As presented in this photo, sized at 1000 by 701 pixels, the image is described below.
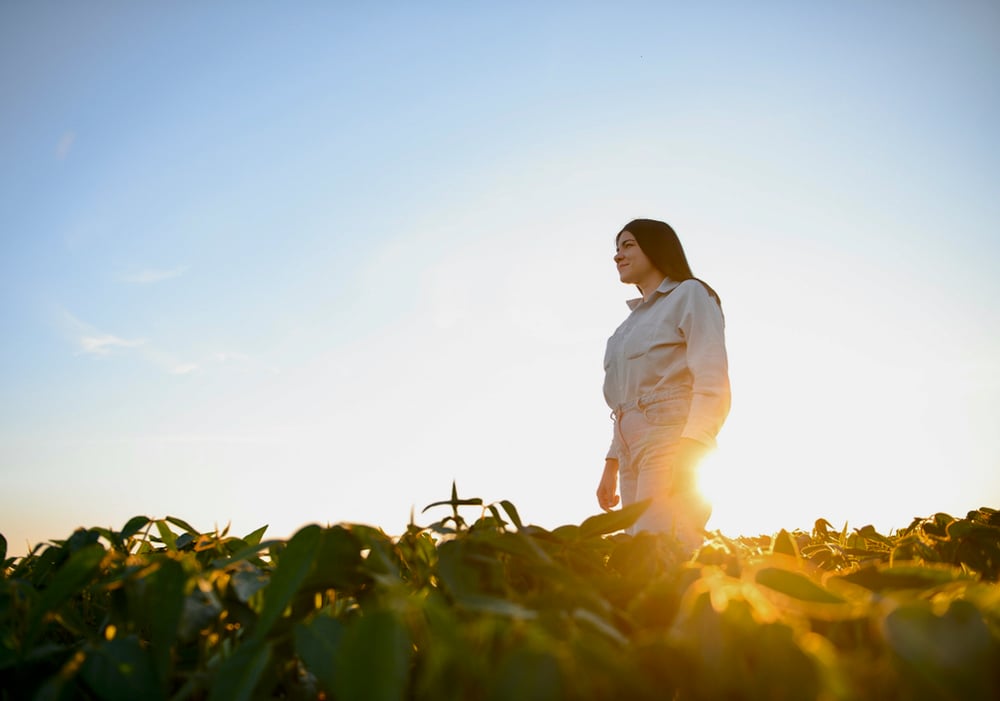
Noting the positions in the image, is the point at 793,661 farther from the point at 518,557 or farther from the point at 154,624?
the point at 154,624

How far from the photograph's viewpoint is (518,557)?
748 millimetres

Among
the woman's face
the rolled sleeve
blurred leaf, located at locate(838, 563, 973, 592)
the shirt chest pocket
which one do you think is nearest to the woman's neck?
the woman's face

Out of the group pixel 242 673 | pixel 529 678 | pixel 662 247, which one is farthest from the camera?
pixel 662 247

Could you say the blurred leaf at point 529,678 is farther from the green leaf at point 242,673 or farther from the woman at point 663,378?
the woman at point 663,378

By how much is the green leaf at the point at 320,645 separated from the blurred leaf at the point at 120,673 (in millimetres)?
131

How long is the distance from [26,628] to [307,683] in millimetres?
272

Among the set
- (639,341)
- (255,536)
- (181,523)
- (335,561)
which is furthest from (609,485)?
(335,561)

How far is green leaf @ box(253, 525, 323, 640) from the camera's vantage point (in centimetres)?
63

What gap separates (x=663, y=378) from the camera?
3.51m

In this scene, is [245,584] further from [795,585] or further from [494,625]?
[795,585]

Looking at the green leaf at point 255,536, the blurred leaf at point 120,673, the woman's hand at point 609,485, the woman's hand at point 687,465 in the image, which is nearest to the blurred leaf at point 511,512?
the blurred leaf at point 120,673

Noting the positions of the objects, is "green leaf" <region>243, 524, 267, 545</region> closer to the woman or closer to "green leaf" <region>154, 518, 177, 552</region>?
"green leaf" <region>154, 518, 177, 552</region>

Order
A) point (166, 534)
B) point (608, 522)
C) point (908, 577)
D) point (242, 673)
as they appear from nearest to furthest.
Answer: point (242, 673)
point (908, 577)
point (608, 522)
point (166, 534)

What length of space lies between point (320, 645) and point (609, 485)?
11.7ft
